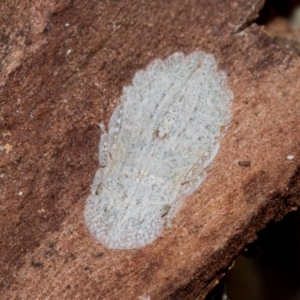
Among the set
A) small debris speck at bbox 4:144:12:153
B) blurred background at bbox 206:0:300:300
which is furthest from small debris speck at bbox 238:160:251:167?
small debris speck at bbox 4:144:12:153

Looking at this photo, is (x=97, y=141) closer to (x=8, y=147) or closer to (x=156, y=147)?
(x=156, y=147)

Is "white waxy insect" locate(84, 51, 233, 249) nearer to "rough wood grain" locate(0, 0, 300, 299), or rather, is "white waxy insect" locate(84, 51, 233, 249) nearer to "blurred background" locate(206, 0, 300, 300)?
"rough wood grain" locate(0, 0, 300, 299)

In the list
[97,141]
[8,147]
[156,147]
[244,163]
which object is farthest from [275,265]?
[8,147]

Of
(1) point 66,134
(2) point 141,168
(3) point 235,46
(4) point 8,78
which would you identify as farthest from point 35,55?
(3) point 235,46

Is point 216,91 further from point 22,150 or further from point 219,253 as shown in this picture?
point 22,150

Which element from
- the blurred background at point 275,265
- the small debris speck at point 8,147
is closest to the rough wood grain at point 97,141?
the small debris speck at point 8,147

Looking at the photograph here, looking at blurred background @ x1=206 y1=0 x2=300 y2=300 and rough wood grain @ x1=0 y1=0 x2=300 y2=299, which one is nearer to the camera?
rough wood grain @ x1=0 y1=0 x2=300 y2=299

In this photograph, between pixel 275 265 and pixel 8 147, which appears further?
pixel 275 265
